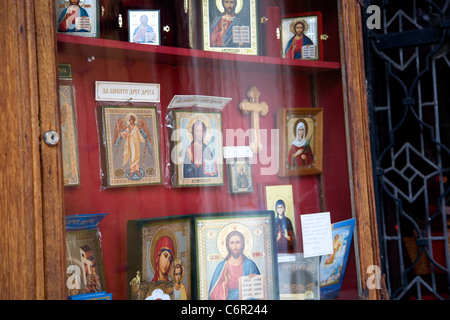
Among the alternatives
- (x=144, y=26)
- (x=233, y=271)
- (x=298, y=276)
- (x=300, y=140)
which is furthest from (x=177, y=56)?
(x=298, y=276)

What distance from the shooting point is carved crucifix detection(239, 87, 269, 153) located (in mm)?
1839

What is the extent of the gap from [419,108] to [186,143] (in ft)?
3.34

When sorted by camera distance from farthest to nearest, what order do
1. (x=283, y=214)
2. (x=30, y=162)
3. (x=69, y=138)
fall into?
1. (x=283, y=214)
2. (x=69, y=138)
3. (x=30, y=162)

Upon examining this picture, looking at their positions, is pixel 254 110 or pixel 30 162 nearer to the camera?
pixel 30 162

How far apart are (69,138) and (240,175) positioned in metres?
0.60

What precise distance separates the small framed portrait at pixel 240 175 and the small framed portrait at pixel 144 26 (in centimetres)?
45

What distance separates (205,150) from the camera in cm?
174

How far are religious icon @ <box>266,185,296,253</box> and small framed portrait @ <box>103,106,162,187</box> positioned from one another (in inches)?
15.7

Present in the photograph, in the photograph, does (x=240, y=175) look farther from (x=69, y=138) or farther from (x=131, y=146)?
(x=69, y=138)

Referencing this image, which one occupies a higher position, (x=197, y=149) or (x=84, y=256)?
(x=197, y=149)

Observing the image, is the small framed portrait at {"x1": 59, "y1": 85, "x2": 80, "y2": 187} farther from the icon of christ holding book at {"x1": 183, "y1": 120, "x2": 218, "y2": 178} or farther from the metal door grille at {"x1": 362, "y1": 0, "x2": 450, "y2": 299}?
the metal door grille at {"x1": 362, "y1": 0, "x2": 450, "y2": 299}

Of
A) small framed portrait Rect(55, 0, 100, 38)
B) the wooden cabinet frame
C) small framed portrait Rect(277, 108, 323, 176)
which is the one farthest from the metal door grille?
the wooden cabinet frame

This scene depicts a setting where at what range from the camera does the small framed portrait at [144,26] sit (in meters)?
1.59

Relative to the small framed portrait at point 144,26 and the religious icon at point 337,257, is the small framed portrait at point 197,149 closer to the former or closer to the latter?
the small framed portrait at point 144,26
